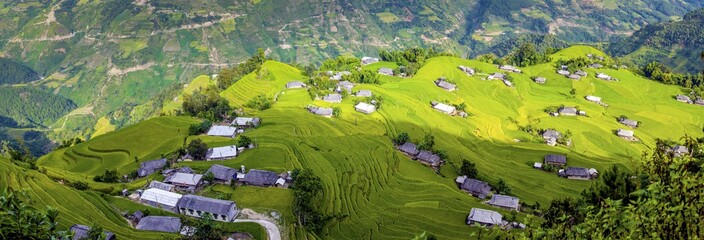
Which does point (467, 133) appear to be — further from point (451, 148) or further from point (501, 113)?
point (501, 113)

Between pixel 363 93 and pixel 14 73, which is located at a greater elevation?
pixel 363 93

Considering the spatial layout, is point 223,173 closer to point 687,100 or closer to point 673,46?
point 687,100

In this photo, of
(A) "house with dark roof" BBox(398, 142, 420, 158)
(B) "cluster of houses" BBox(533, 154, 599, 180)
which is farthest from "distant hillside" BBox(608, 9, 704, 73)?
(A) "house with dark roof" BBox(398, 142, 420, 158)

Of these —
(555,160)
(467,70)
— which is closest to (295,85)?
(467,70)

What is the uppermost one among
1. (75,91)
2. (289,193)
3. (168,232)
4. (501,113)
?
(168,232)

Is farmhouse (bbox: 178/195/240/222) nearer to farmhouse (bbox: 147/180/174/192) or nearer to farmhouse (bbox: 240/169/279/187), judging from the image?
farmhouse (bbox: 147/180/174/192)

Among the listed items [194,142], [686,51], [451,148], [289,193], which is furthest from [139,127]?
[686,51]

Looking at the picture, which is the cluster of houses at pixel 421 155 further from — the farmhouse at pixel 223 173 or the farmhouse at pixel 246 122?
the farmhouse at pixel 223 173
